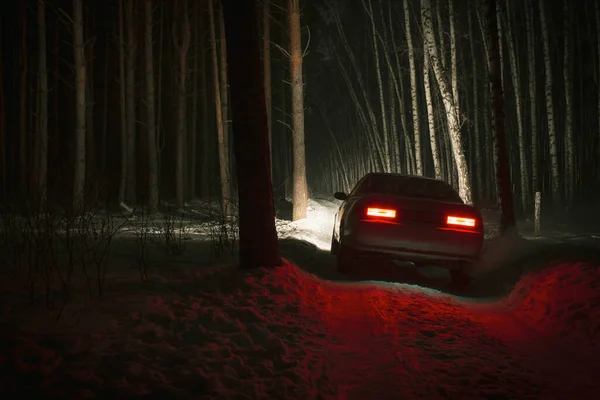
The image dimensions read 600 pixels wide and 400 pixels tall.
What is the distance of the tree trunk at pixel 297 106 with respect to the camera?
14.3 m

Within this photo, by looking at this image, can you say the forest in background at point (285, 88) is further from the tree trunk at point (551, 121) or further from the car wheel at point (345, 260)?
the car wheel at point (345, 260)

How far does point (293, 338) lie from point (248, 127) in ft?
8.87

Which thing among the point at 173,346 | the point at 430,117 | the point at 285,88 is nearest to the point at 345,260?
the point at 173,346

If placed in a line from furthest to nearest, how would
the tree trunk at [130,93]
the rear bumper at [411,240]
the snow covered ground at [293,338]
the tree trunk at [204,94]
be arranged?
1. the tree trunk at [204,94]
2. the tree trunk at [130,93]
3. the rear bumper at [411,240]
4. the snow covered ground at [293,338]

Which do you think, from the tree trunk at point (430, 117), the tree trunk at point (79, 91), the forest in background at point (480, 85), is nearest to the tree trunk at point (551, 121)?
the forest in background at point (480, 85)

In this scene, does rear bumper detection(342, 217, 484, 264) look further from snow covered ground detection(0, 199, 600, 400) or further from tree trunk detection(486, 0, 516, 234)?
tree trunk detection(486, 0, 516, 234)

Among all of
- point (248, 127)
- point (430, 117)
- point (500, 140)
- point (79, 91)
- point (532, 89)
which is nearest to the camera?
point (248, 127)

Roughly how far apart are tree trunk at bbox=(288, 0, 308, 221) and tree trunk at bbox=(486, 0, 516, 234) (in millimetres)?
Result: 5395

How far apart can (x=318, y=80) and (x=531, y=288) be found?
132ft

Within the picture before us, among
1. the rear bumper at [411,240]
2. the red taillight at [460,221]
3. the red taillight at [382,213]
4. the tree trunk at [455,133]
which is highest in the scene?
the tree trunk at [455,133]

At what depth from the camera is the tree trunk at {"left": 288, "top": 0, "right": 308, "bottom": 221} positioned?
14.3 metres

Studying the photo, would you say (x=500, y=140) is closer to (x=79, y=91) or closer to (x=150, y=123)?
(x=150, y=123)

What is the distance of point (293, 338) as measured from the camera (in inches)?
178

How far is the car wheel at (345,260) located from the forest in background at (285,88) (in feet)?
18.3
